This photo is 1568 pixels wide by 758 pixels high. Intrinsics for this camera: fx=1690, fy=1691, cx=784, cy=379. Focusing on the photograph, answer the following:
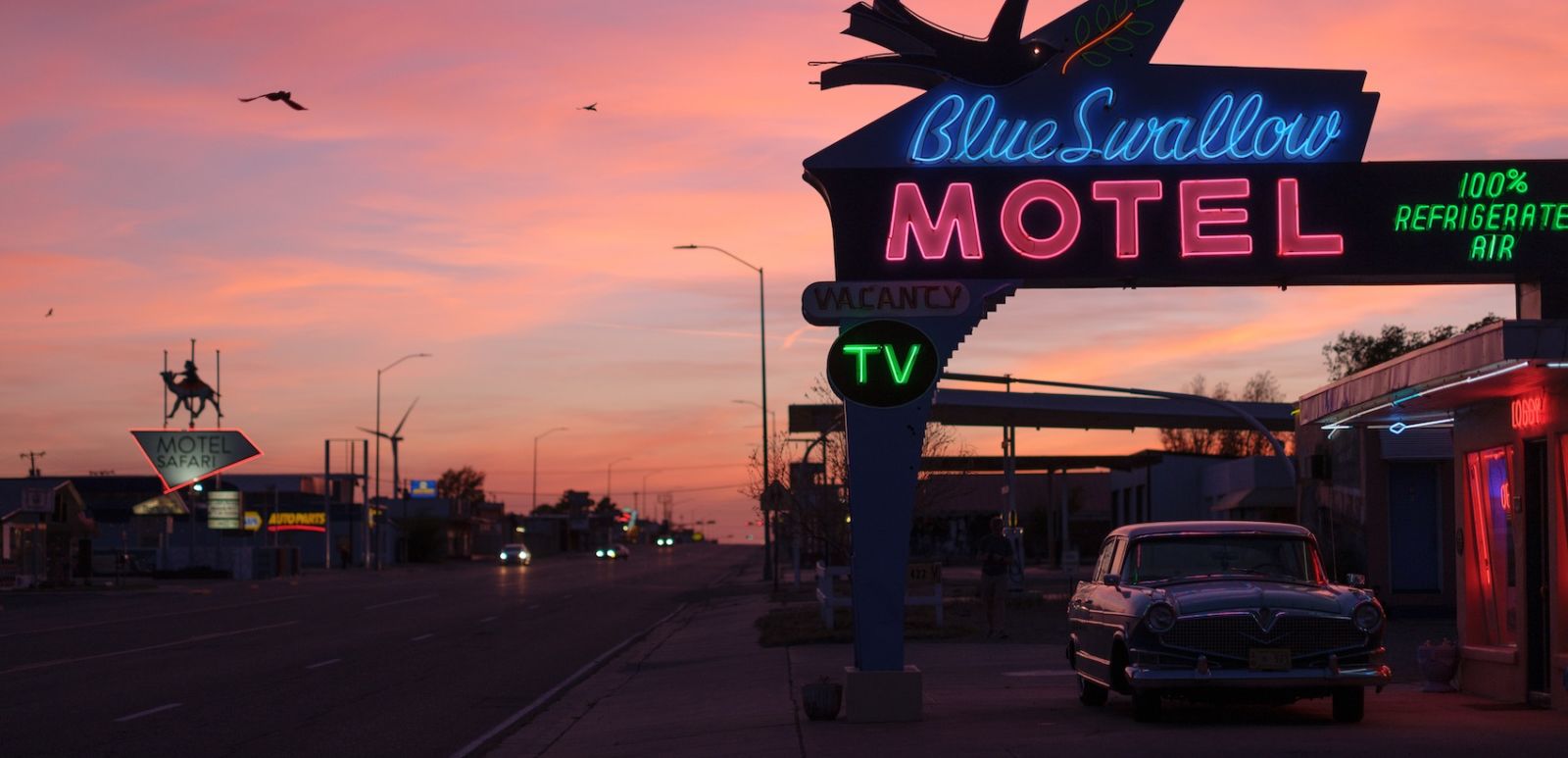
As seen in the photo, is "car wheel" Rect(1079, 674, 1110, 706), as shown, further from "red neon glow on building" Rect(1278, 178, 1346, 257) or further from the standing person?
the standing person

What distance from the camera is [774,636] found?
2833cm

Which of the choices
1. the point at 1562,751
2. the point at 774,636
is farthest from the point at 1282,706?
the point at 774,636

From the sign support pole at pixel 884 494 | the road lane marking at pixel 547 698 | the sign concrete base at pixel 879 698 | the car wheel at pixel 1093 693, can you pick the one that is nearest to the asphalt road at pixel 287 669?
the road lane marking at pixel 547 698

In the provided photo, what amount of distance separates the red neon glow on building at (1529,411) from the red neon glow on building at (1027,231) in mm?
4267

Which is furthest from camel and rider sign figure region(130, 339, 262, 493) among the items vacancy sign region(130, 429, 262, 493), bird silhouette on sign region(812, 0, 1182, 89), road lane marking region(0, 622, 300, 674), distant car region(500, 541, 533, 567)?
bird silhouette on sign region(812, 0, 1182, 89)

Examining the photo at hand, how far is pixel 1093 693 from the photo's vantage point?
51.1 ft

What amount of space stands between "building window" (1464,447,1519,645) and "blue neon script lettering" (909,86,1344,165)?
3502mm

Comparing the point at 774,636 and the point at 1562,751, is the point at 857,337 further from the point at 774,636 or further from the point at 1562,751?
the point at 774,636

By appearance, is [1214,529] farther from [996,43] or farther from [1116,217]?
[996,43]

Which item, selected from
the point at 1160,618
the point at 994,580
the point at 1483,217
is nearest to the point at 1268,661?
the point at 1160,618

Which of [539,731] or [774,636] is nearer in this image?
[539,731]

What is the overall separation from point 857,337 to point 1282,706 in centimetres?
504

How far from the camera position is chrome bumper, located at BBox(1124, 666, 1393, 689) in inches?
513

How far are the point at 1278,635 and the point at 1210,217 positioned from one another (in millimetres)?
4984
